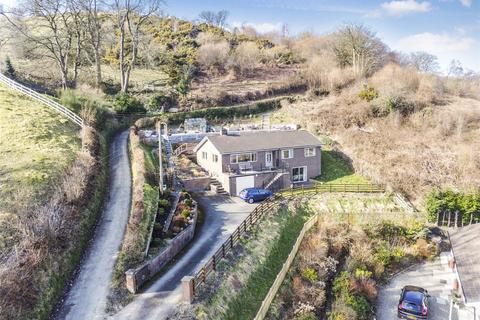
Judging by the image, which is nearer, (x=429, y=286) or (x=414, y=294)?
(x=414, y=294)

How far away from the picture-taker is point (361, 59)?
196ft

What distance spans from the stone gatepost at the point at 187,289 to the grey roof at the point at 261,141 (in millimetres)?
17816

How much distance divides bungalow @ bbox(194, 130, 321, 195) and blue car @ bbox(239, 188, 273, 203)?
171 cm

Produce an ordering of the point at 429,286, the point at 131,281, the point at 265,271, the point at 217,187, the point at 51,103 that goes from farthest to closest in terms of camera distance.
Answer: the point at 51,103
the point at 217,187
the point at 429,286
the point at 265,271
the point at 131,281

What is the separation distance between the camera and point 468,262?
22.5m

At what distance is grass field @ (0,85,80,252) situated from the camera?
66.1 feet

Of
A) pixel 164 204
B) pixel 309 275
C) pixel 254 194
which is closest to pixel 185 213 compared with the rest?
pixel 164 204

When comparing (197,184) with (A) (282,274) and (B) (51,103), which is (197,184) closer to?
(A) (282,274)

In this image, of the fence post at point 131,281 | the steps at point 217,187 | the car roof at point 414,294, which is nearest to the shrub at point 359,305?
the car roof at point 414,294

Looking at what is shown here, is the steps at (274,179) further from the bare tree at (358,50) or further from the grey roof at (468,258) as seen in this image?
the bare tree at (358,50)

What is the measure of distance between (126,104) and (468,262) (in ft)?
128

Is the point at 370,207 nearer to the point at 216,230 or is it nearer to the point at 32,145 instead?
the point at 216,230

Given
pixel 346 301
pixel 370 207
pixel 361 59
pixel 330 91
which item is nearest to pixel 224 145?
pixel 370 207

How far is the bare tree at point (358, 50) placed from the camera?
59812mm
